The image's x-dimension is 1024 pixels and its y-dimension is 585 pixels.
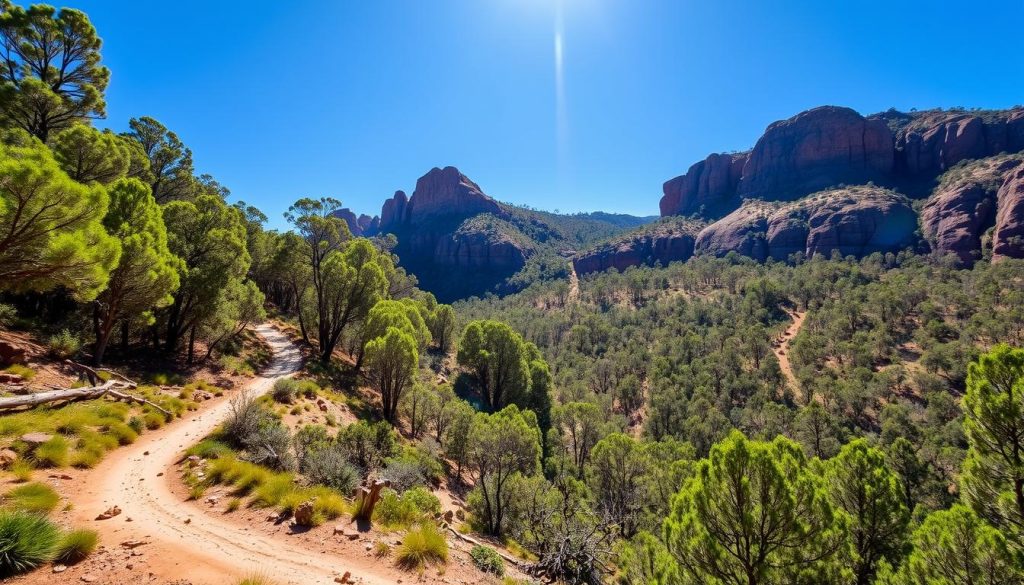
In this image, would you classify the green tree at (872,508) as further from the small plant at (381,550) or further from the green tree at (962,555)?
the small plant at (381,550)

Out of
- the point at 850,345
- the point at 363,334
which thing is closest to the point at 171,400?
the point at 363,334

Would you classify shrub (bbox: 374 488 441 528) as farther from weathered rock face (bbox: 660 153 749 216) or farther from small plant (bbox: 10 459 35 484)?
weathered rock face (bbox: 660 153 749 216)

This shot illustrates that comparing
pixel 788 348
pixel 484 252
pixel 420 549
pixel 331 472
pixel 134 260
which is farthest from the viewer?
pixel 484 252

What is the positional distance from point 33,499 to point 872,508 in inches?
776

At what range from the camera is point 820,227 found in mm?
99000

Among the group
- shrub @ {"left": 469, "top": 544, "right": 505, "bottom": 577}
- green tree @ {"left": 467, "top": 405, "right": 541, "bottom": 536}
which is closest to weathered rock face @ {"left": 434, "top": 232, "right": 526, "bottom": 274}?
green tree @ {"left": 467, "top": 405, "right": 541, "bottom": 536}

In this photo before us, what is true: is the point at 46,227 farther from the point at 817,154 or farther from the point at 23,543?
the point at 817,154

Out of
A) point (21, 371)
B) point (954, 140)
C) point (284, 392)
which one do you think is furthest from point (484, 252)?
point (954, 140)

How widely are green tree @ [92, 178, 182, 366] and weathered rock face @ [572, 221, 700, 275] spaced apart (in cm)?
12347

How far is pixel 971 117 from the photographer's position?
10631cm

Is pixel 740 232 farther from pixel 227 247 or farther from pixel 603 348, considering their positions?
pixel 227 247

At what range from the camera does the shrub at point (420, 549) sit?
22.8 ft

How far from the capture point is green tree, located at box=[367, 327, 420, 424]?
64.3ft

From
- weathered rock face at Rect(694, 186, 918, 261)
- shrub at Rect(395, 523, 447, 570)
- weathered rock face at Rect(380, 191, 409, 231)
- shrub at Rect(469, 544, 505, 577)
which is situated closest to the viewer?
shrub at Rect(395, 523, 447, 570)
